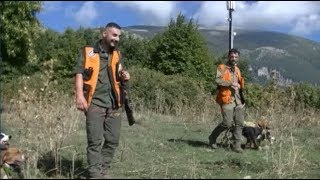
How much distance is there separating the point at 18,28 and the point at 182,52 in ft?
64.3

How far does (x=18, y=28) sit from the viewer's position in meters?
16.8

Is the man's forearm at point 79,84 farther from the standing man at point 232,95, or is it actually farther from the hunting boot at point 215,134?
the hunting boot at point 215,134

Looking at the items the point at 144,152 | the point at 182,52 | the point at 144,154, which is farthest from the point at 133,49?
the point at 144,154

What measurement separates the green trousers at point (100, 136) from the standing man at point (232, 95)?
3.63 metres

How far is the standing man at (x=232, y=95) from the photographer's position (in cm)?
1066

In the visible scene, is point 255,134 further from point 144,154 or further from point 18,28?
point 18,28

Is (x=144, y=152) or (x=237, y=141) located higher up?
(x=237, y=141)

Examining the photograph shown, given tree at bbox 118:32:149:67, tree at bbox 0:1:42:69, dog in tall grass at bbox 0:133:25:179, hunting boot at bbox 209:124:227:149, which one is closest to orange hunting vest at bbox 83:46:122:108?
dog in tall grass at bbox 0:133:25:179

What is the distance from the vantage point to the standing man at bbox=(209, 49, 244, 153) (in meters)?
10.7

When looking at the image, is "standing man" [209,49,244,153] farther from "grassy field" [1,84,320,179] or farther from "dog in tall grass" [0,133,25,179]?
"dog in tall grass" [0,133,25,179]

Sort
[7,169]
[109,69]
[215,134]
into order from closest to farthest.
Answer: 1. [7,169]
2. [109,69]
3. [215,134]

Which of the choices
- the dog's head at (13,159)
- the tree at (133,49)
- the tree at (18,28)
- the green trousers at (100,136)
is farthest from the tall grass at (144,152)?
the tree at (133,49)

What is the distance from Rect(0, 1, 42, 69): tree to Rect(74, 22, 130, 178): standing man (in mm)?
8827

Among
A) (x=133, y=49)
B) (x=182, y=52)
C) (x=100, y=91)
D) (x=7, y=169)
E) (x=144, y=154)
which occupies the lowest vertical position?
(x=144, y=154)
